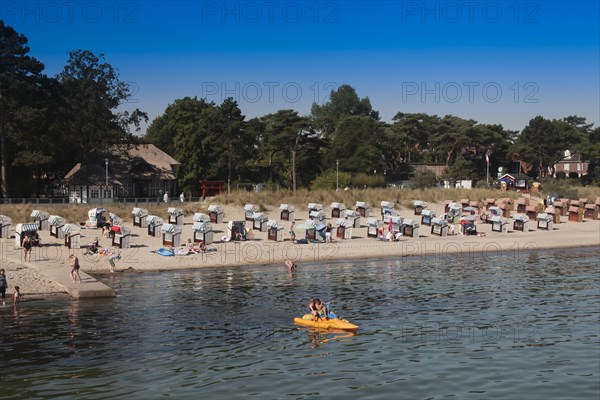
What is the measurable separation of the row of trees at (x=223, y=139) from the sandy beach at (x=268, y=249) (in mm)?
23424

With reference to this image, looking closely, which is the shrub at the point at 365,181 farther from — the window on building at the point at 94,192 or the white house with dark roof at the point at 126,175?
the window on building at the point at 94,192

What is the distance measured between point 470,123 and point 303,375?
102809mm

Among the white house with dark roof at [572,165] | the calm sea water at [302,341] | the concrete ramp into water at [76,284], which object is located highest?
the white house with dark roof at [572,165]

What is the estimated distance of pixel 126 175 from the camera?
76.4 metres

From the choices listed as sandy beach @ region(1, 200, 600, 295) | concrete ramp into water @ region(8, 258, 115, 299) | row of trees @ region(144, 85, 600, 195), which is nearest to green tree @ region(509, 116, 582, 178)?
row of trees @ region(144, 85, 600, 195)

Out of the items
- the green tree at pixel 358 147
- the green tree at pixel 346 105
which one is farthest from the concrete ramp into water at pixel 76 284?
the green tree at pixel 346 105

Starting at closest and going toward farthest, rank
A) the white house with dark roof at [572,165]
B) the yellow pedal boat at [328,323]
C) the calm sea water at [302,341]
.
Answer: the calm sea water at [302,341] < the yellow pedal boat at [328,323] < the white house with dark roof at [572,165]

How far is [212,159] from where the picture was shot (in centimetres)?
8694

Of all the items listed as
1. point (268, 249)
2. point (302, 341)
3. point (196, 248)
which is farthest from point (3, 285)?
point (268, 249)

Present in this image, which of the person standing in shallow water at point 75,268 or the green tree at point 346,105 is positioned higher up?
the green tree at point 346,105

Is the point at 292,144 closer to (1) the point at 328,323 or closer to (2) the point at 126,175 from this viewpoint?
(2) the point at 126,175

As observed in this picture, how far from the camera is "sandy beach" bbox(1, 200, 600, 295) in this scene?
1401 inches

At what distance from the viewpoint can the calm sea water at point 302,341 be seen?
18891 mm

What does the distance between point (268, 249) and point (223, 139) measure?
46.4 metres
